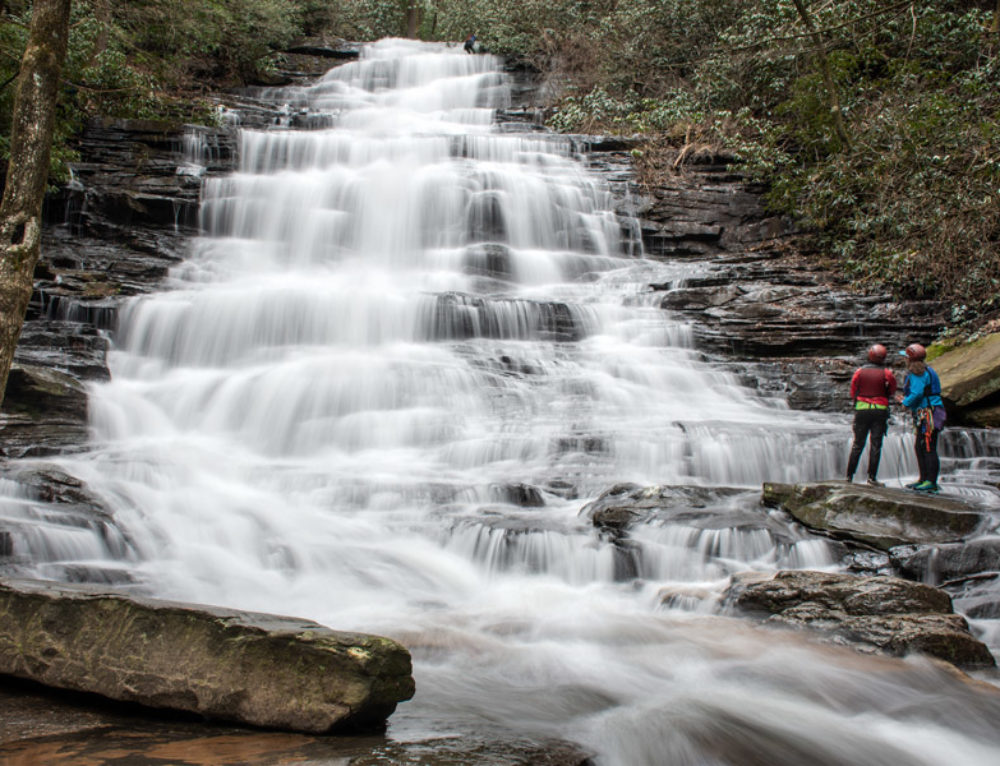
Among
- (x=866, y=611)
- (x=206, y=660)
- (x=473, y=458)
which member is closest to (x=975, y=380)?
(x=866, y=611)

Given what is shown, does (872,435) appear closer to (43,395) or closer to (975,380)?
(975,380)

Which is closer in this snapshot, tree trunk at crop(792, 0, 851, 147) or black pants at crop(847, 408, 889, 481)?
black pants at crop(847, 408, 889, 481)

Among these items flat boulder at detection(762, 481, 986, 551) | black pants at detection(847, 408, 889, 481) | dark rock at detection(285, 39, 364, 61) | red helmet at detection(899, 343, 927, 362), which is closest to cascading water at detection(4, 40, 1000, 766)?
flat boulder at detection(762, 481, 986, 551)

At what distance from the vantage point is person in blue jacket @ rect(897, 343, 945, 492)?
27.7ft

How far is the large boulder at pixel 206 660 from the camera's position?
3.47 metres

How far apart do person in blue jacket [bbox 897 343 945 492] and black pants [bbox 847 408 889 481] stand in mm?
337

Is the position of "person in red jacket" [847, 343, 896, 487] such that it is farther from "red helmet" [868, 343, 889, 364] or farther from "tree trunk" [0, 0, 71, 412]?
"tree trunk" [0, 0, 71, 412]

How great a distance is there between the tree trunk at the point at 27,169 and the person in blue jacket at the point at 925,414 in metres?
8.22

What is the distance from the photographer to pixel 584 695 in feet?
15.8

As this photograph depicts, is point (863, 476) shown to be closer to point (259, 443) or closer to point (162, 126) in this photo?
point (259, 443)

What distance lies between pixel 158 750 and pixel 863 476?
8.64 meters

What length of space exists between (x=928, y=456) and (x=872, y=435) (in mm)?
610

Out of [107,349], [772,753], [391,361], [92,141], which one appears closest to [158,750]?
[772,753]

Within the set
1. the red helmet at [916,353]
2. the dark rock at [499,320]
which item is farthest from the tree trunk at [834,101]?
the red helmet at [916,353]
